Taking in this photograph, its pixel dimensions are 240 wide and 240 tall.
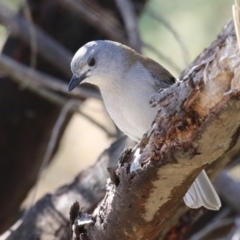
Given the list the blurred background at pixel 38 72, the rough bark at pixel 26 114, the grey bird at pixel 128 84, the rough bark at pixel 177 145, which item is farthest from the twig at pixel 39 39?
the rough bark at pixel 177 145

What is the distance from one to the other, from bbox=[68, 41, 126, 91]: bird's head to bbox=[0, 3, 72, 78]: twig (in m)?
0.83

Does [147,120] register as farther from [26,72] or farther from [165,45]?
[165,45]

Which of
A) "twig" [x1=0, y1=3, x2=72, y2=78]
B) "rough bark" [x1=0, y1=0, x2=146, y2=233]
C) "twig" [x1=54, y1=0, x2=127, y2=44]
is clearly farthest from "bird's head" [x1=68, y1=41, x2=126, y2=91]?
"rough bark" [x1=0, y1=0, x2=146, y2=233]

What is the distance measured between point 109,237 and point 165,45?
323 cm

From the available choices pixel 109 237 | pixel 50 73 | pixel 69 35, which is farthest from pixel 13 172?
pixel 109 237

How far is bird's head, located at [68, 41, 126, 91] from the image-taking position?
2.47m

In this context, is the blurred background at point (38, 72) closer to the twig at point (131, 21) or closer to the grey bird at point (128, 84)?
the twig at point (131, 21)

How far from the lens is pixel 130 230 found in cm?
181

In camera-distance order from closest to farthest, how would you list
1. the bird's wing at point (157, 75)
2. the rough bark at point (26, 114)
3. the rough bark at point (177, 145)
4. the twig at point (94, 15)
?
the rough bark at point (177, 145) < the bird's wing at point (157, 75) < the twig at point (94, 15) < the rough bark at point (26, 114)

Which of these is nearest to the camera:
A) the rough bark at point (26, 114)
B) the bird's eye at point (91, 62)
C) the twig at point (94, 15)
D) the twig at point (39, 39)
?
the bird's eye at point (91, 62)

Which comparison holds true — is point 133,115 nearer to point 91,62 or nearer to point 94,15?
point 91,62

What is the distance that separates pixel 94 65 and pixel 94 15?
82 centimetres

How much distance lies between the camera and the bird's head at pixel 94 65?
8.12 ft

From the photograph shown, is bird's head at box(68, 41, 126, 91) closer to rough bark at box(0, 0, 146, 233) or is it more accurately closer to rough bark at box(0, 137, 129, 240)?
rough bark at box(0, 137, 129, 240)
